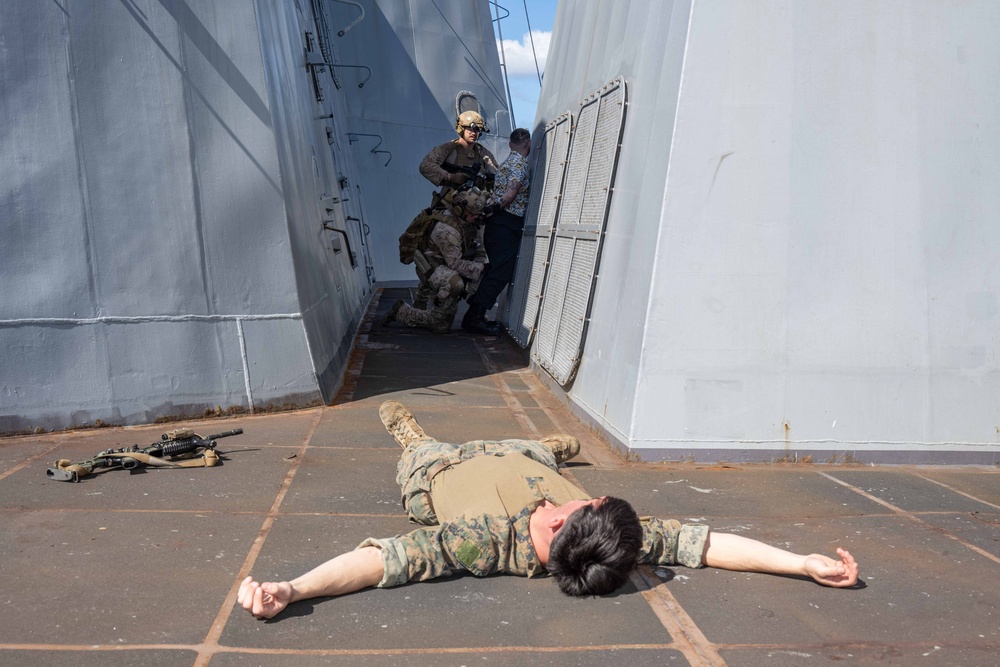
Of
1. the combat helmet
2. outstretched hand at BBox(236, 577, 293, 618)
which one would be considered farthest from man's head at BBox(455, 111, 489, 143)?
outstretched hand at BBox(236, 577, 293, 618)

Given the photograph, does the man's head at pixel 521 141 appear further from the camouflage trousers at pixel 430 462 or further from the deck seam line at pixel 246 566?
the camouflage trousers at pixel 430 462

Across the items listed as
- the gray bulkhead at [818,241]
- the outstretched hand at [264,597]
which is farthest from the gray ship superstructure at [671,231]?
the outstretched hand at [264,597]

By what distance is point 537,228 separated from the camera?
7.76 metres

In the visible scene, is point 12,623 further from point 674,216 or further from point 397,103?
point 397,103

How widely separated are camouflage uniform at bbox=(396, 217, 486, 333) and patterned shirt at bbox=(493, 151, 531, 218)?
0.50 m

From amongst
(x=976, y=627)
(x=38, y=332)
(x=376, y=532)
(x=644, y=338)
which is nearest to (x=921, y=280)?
(x=644, y=338)

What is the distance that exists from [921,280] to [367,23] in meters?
11.7

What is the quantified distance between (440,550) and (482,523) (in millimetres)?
165

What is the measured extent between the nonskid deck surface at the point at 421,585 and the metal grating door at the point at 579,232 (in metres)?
1.08

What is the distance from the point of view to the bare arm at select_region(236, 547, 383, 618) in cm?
255

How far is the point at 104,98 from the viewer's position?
4.77 metres

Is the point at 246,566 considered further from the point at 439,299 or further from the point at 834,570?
the point at 439,299

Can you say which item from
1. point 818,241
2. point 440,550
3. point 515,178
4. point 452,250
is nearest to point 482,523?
point 440,550

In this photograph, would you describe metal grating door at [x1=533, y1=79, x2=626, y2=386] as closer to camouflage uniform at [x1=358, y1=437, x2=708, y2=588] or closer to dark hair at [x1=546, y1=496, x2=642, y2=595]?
camouflage uniform at [x1=358, y1=437, x2=708, y2=588]
